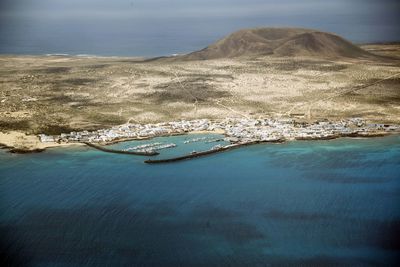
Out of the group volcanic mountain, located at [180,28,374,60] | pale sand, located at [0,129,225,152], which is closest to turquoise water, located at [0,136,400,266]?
pale sand, located at [0,129,225,152]

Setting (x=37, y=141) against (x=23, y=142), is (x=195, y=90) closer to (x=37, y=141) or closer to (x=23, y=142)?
(x=37, y=141)

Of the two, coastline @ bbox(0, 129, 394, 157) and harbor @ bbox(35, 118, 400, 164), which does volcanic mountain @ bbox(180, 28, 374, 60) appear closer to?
harbor @ bbox(35, 118, 400, 164)

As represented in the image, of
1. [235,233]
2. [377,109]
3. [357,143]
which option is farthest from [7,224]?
[377,109]

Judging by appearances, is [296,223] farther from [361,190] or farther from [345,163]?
[345,163]

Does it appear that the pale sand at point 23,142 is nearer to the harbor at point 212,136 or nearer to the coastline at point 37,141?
the coastline at point 37,141

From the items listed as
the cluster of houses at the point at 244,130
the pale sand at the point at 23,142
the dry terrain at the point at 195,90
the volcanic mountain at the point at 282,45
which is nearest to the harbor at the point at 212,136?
the cluster of houses at the point at 244,130

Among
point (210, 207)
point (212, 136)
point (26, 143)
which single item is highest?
point (26, 143)

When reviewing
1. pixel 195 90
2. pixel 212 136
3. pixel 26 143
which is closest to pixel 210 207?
pixel 212 136
